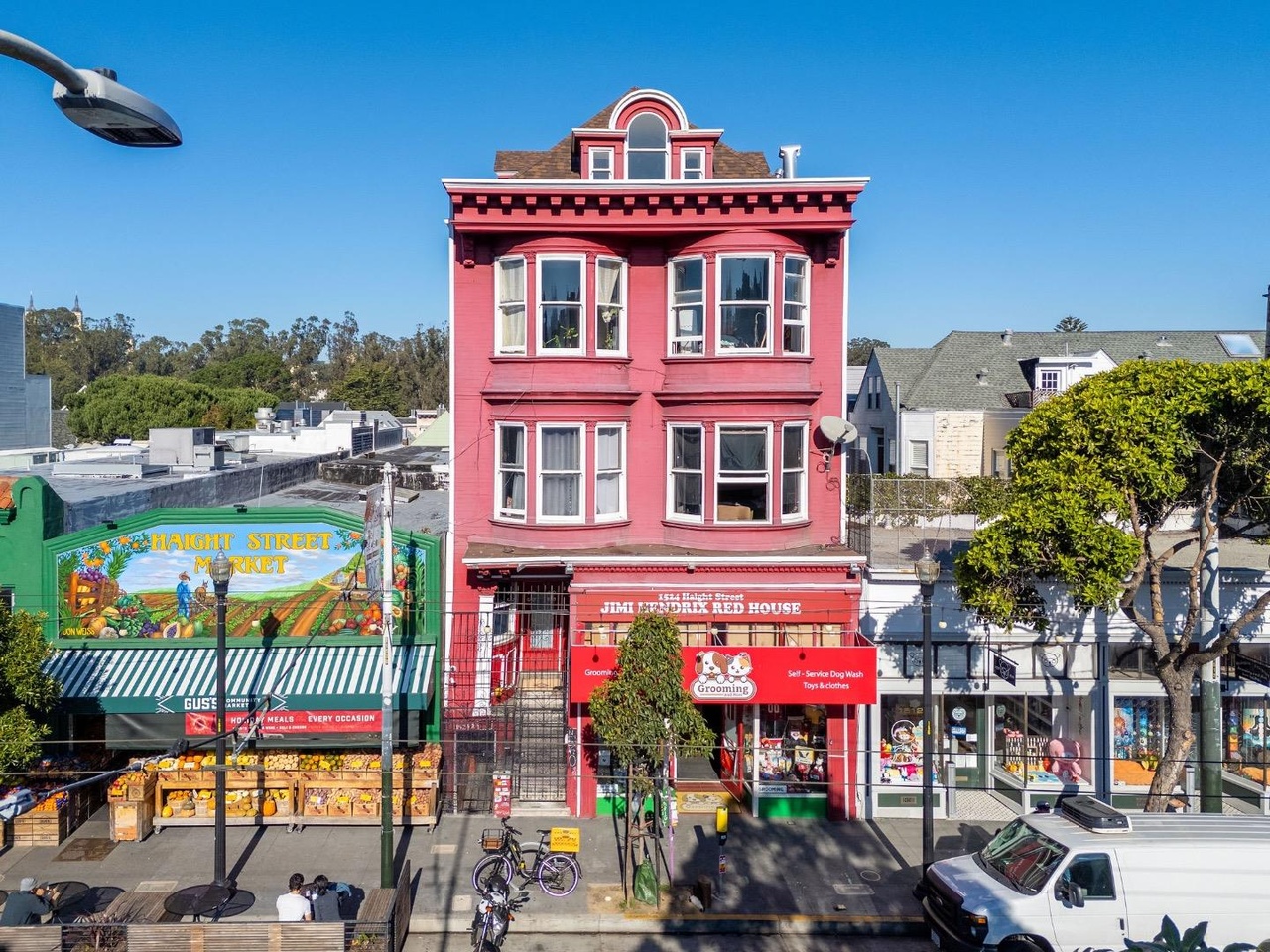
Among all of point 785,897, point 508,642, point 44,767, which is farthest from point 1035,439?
point 44,767

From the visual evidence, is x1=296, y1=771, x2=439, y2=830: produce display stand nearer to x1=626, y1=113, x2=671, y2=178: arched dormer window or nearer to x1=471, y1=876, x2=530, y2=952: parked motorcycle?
x1=471, y1=876, x2=530, y2=952: parked motorcycle

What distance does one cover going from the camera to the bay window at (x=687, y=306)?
60.7 ft

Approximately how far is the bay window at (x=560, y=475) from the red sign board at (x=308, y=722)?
501cm

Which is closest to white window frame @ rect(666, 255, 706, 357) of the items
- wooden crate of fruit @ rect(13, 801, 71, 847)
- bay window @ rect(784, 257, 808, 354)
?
bay window @ rect(784, 257, 808, 354)

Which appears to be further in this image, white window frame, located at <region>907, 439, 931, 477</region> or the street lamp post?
white window frame, located at <region>907, 439, 931, 477</region>

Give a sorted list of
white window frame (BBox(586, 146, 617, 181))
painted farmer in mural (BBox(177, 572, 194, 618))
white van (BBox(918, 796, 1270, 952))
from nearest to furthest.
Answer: white van (BBox(918, 796, 1270, 952)), painted farmer in mural (BBox(177, 572, 194, 618)), white window frame (BBox(586, 146, 617, 181))

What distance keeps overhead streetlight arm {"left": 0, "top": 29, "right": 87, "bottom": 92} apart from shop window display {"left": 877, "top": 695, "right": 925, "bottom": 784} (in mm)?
16856

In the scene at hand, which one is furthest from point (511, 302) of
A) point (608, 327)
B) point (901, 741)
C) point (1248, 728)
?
point (1248, 728)

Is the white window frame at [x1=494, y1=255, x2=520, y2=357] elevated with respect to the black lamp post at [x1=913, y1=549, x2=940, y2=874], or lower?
elevated

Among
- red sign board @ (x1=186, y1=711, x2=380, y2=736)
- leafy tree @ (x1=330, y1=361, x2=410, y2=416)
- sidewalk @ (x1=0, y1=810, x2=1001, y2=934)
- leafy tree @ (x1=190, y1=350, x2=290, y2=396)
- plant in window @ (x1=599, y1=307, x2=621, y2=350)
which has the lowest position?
sidewalk @ (x1=0, y1=810, x2=1001, y2=934)

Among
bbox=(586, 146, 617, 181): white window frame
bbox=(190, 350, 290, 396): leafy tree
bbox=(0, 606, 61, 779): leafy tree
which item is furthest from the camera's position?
bbox=(190, 350, 290, 396): leafy tree

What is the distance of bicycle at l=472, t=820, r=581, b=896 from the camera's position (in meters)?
14.7

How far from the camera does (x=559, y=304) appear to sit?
59.8 feet

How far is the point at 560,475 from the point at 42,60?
1367 cm
